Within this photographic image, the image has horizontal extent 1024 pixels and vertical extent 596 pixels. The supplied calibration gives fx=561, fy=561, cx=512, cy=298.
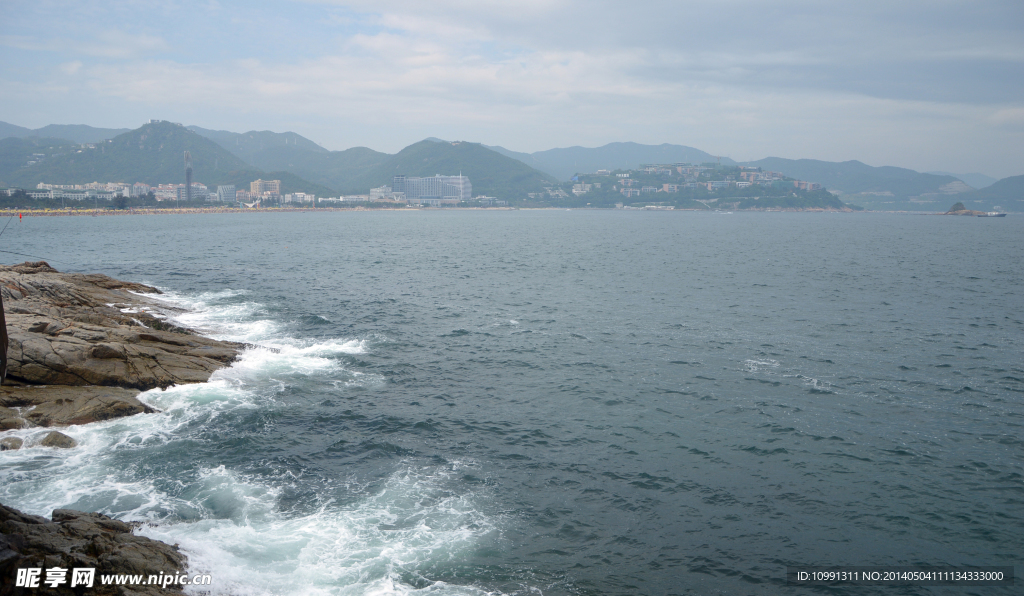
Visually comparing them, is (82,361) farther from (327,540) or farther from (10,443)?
(327,540)

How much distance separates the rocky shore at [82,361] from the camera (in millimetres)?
→ 20844

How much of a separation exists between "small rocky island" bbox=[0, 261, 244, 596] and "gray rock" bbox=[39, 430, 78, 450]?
0.09 ft

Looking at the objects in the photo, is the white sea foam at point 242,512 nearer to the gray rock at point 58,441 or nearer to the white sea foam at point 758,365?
the gray rock at point 58,441

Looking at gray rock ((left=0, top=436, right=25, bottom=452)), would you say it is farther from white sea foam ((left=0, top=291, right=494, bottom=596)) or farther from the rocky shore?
white sea foam ((left=0, top=291, right=494, bottom=596))

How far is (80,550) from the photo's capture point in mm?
10984

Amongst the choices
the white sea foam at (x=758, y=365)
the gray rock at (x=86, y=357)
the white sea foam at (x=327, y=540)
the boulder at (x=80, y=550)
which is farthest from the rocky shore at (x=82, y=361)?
the white sea foam at (x=758, y=365)

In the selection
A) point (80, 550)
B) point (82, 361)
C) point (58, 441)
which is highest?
point (82, 361)

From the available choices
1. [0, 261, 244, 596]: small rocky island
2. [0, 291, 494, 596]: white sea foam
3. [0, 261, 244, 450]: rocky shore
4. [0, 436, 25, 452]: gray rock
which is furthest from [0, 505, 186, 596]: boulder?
[0, 261, 244, 450]: rocky shore

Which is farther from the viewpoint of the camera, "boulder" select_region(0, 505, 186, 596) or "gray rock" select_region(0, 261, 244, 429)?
"gray rock" select_region(0, 261, 244, 429)

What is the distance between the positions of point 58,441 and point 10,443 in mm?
1285

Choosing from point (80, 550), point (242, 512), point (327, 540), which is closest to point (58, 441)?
point (242, 512)

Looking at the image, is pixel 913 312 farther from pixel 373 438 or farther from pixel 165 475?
pixel 165 475

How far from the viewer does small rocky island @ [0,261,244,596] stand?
35.1ft

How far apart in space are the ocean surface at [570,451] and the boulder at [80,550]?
3.90 ft
